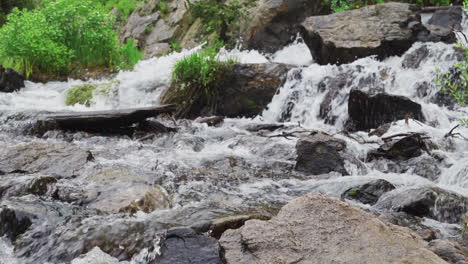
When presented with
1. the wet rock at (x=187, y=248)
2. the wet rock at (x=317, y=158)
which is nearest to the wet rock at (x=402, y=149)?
the wet rock at (x=317, y=158)

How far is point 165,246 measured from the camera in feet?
10.8

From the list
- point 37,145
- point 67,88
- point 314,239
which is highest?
point 314,239

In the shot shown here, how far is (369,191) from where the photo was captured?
5242 mm

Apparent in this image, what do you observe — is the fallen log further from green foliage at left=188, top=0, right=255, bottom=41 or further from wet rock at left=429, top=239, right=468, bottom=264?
green foliage at left=188, top=0, right=255, bottom=41

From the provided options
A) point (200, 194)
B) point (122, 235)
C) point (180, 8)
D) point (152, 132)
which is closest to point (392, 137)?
Result: point (200, 194)

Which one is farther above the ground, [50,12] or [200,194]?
[50,12]

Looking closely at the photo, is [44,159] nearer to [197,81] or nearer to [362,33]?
[197,81]

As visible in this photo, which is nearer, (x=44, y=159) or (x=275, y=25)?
(x=44, y=159)

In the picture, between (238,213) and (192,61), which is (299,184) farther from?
(192,61)

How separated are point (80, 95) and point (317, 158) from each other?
277 inches

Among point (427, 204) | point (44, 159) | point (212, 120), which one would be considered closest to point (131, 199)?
point (44, 159)

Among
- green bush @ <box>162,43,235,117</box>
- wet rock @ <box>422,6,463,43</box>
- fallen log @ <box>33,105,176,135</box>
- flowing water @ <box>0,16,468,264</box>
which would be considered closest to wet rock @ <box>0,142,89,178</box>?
flowing water @ <box>0,16,468,264</box>

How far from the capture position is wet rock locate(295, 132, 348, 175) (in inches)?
248

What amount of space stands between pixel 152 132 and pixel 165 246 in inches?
207
